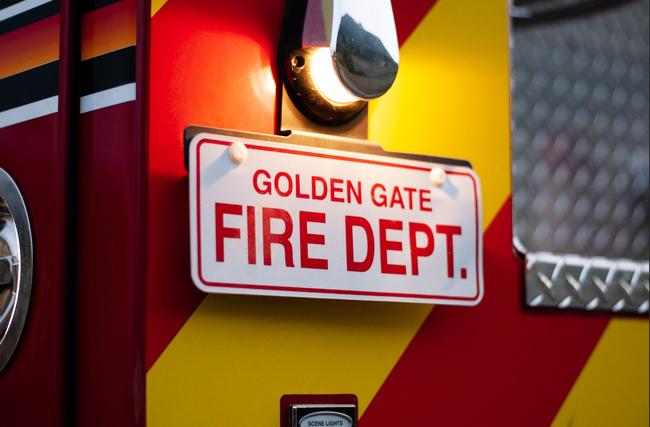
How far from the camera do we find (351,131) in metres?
1.40

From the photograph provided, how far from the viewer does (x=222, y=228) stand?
1249 millimetres

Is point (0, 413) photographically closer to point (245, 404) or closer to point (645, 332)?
point (245, 404)

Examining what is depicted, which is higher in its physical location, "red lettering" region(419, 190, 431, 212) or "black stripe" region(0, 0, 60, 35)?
"black stripe" region(0, 0, 60, 35)

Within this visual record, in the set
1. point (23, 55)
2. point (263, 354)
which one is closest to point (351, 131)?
point (263, 354)

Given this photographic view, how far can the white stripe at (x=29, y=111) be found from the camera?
136 cm

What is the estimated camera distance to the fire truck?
1240mm

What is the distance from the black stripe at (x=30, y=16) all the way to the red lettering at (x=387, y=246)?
0.47m

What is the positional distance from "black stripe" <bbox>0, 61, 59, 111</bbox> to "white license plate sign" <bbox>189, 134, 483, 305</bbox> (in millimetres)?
239

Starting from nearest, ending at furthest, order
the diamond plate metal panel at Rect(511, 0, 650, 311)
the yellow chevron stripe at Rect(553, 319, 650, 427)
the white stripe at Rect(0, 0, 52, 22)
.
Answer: the white stripe at Rect(0, 0, 52, 22) < the yellow chevron stripe at Rect(553, 319, 650, 427) < the diamond plate metal panel at Rect(511, 0, 650, 311)

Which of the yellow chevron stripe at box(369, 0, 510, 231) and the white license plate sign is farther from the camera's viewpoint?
the yellow chevron stripe at box(369, 0, 510, 231)

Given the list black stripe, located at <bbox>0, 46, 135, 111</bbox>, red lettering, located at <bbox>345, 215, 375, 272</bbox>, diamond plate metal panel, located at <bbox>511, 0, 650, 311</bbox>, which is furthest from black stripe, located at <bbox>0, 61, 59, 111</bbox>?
diamond plate metal panel, located at <bbox>511, 0, 650, 311</bbox>

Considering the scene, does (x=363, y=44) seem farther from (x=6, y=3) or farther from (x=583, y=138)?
(x=583, y=138)

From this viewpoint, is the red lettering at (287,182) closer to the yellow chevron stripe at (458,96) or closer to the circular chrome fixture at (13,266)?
the yellow chevron stripe at (458,96)

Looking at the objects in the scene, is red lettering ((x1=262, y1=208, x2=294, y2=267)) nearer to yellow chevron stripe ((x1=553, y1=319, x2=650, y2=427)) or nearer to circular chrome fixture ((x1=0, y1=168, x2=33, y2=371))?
circular chrome fixture ((x1=0, y1=168, x2=33, y2=371))
